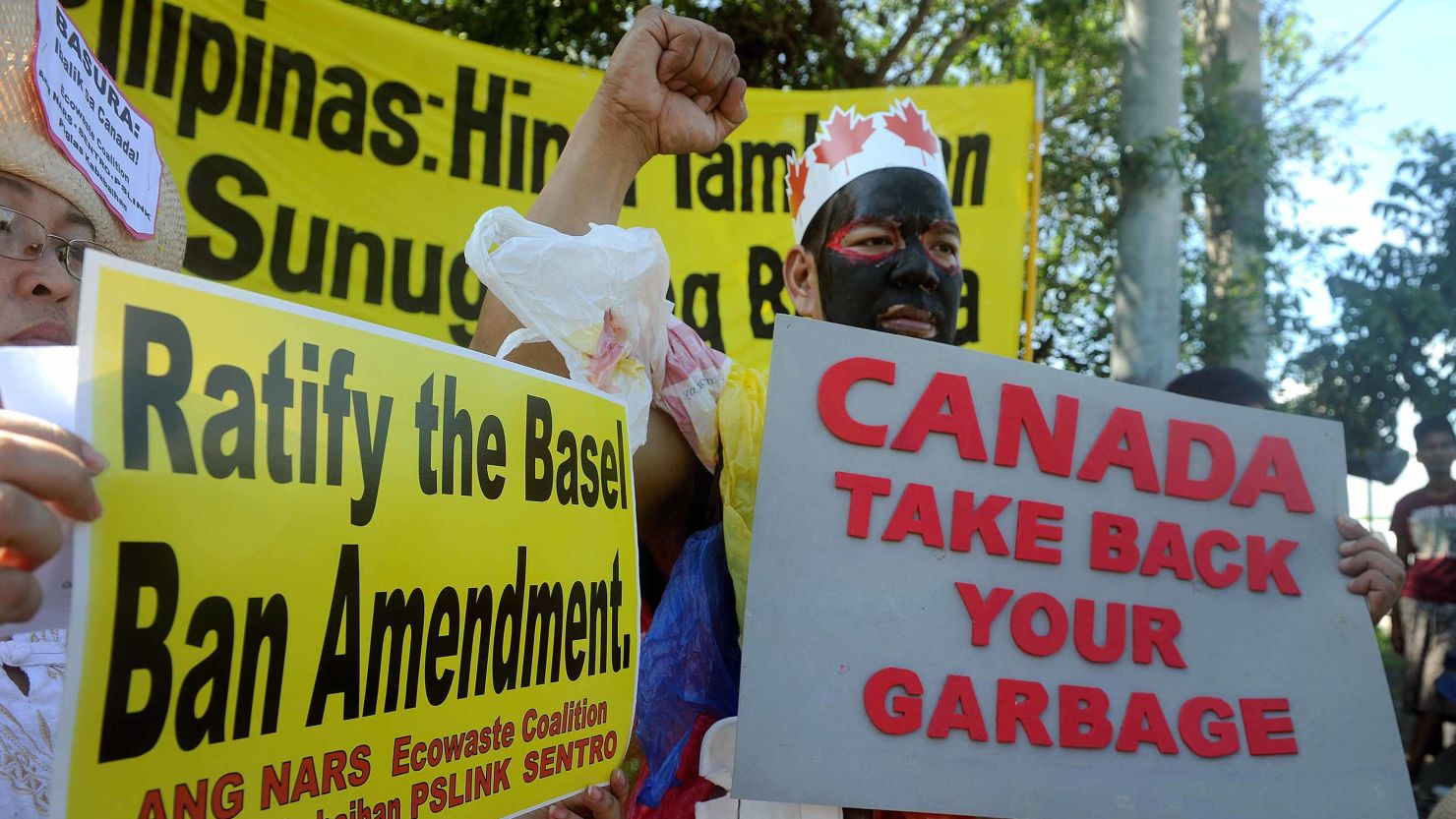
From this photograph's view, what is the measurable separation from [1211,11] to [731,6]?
302cm

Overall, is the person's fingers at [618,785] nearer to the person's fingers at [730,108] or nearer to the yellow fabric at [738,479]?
the yellow fabric at [738,479]

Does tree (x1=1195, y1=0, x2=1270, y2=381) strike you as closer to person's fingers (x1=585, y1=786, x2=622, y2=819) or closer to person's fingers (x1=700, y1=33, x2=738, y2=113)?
person's fingers (x1=700, y1=33, x2=738, y2=113)

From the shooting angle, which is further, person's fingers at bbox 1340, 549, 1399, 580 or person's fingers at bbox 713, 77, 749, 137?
person's fingers at bbox 1340, 549, 1399, 580

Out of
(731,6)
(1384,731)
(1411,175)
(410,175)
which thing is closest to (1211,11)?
(1411,175)

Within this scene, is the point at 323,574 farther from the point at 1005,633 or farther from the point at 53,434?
the point at 1005,633

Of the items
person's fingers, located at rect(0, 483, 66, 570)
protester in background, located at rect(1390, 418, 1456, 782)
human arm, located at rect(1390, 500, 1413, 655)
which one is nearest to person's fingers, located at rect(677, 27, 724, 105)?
person's fingers, located at rect(0, 483, 66, 570)

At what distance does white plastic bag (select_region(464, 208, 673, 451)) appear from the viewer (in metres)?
1.42

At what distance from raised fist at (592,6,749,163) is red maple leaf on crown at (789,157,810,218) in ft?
2.10

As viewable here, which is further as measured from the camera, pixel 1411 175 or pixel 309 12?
pixel 1411 175

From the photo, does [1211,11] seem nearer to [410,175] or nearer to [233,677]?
[410,175]

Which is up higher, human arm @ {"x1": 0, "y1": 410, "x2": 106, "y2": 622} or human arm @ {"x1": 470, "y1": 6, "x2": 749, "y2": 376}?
human arm @ {"x1": 470, "y1": 6, "x2": 749, "y2": 376}

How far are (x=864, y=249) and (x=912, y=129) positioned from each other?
294 millimetres

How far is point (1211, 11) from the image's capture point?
7.31 metres

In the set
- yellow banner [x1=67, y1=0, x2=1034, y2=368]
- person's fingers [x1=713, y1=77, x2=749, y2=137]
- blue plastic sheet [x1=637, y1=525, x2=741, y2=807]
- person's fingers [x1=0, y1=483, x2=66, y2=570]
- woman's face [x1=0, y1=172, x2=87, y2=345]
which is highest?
yellow banner [x1=67, y1=0, x2=1034, y2=368]
